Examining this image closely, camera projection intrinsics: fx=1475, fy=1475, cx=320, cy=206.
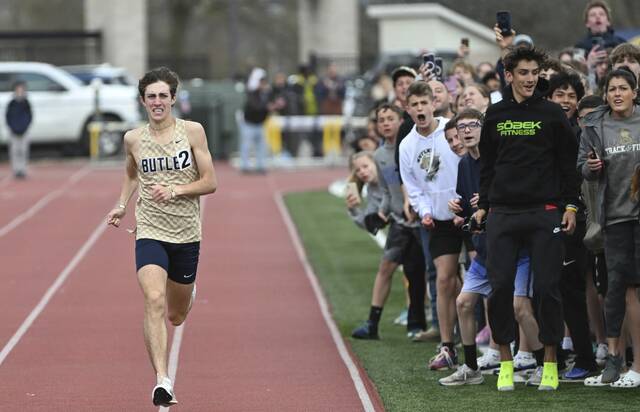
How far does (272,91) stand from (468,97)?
73.4 ft

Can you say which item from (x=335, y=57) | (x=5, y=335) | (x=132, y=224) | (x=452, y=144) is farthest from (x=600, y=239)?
(x=335, y=57)

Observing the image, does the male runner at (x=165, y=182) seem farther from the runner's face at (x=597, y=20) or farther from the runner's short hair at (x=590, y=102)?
the runner's face at (x=597, y=20)

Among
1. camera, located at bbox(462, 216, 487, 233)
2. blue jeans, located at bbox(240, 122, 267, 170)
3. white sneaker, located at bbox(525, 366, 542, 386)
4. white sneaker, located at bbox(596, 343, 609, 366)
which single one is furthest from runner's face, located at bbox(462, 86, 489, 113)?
blue jeans, located at bbox(240, 122, 267, 170)

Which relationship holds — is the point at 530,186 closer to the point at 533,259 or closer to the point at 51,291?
the point at 533,259

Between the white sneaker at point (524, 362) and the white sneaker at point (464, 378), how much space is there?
286 millimetres

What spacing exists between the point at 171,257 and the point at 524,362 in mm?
2543

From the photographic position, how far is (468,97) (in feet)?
36.3

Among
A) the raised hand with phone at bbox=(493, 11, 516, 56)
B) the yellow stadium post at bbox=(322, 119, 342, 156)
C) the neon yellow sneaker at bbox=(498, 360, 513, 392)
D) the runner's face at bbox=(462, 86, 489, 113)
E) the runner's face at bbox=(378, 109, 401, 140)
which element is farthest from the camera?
the yellow stadium post at bbox=(322, 119, 342, 156)

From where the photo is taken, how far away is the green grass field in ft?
29.7

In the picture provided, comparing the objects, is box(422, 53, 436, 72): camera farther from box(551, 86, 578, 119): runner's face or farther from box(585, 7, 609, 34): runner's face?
box(585, 7, 609, 34): runner's face

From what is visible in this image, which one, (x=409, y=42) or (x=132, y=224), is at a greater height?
(x=409, y=42)

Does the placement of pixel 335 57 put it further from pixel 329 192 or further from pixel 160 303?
pixel 160 303

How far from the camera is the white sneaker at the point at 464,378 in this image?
32.2ft

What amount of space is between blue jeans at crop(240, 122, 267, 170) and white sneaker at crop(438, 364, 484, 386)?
762 inches
